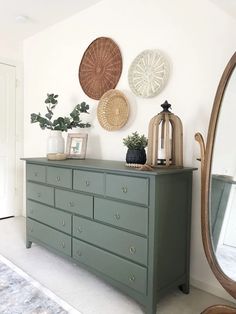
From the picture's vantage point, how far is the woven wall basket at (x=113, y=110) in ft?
8.16

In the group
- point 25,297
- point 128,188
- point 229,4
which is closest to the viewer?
point 229,4

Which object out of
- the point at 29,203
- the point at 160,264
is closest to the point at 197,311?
the point at 160,264

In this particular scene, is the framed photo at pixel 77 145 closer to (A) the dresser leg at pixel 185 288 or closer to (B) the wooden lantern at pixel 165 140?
(B) the wooden lantern at pixel 165 140

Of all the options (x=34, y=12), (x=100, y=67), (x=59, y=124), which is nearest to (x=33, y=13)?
(x=34, y=12)

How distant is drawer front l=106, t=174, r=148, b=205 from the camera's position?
5.64 feet

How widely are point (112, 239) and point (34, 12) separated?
8.37 ft

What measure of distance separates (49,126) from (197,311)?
2.09 metres

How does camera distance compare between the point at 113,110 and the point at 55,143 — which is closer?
the point at 113,110

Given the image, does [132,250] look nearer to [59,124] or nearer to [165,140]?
[165,140]

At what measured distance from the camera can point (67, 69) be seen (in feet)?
10.2

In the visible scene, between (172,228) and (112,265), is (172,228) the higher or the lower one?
the higher one

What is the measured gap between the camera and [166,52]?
2197 mm

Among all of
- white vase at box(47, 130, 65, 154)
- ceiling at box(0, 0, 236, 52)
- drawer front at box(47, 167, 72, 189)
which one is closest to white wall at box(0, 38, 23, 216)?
ceiling at box(0, 0, 236, 52)

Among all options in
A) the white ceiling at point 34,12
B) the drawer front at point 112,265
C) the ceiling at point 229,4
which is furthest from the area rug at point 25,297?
the white ceiling at point 34,12
